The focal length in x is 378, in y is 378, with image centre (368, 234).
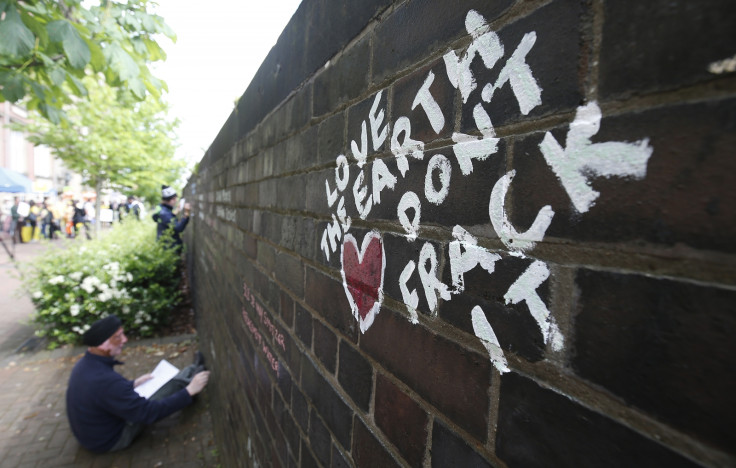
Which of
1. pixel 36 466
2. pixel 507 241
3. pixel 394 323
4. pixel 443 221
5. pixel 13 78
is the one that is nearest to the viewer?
pixel 507 241

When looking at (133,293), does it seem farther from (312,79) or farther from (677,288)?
(677,288)

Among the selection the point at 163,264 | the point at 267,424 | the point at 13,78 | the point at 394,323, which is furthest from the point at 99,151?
the point at 394,323

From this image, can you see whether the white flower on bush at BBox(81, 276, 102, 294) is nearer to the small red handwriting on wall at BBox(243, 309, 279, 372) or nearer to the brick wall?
the small red handwriting on wall at BBox(243, 309, 279, 372)

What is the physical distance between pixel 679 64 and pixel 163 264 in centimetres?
863

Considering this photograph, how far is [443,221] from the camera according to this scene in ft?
2.42

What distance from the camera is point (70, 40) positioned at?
2.53 metres

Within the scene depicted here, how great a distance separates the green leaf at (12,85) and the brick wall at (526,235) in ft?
10.9

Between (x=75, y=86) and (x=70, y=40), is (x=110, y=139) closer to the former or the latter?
(x=75, y=86)

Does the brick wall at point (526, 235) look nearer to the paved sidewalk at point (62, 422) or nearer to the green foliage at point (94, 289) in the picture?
the paved sidewalk at point (62, 422)

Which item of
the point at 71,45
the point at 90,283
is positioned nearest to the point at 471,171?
the point at 71,45

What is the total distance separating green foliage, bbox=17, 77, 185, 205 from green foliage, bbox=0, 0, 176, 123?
10350 millimetres

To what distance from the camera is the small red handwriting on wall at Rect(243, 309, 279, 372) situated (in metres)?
1.80

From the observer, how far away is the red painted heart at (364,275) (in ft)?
3.15

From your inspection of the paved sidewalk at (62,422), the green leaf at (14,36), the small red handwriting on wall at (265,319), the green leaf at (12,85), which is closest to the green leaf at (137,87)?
the green leaf at (14,36)
